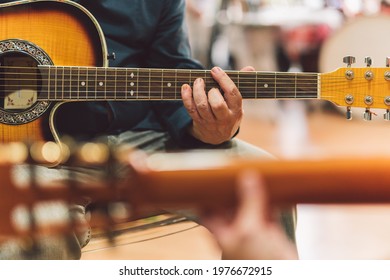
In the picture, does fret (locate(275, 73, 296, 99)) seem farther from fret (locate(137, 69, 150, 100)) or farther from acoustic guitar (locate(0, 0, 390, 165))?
fret (locate(137, 69, 150, 100))

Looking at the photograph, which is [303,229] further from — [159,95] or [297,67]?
[297,67]

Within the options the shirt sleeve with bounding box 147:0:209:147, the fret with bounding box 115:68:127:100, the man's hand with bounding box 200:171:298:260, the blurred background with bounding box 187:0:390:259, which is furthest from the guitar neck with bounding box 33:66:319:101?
the blurred background with bounding box 187:0:390:259

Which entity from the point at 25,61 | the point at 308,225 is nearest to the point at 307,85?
the point at 25,61

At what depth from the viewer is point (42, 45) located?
3.11 ft

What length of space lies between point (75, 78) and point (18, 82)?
0.10 m

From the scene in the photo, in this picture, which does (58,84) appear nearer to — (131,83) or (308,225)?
(131,83)

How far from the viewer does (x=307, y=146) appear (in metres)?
2.19

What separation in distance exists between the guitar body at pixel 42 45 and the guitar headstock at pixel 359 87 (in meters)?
0.40

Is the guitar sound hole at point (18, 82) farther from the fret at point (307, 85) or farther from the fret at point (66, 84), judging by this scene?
the fret at point (307, 85)

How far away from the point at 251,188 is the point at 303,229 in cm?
70

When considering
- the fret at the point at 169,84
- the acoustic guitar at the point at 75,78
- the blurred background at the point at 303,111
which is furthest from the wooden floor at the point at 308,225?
the fret at the point at 169,84

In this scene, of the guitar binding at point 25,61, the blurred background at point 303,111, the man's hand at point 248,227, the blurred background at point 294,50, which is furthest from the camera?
the blurred background at point 294,50

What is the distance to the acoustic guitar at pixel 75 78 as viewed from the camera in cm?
94
